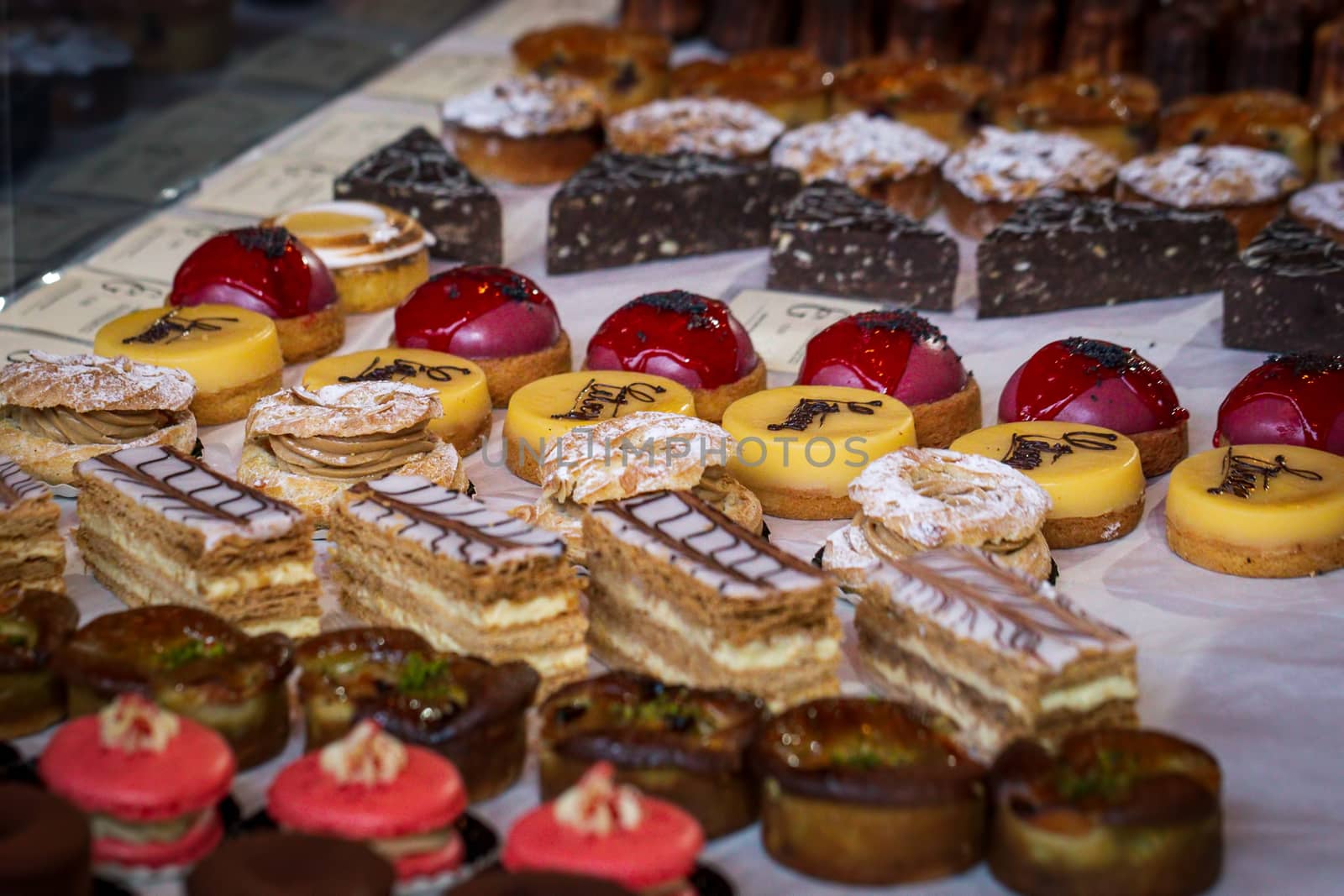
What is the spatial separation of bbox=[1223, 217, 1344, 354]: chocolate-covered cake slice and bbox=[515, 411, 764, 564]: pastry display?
1.97 m

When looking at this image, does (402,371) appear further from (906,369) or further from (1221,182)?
(1221,182)

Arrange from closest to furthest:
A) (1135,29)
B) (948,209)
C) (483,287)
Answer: (483,287) → (948,209) → (1135,29)

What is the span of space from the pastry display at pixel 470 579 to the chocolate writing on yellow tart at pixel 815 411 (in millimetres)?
980

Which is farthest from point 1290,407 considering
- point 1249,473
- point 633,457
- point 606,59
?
point 606,59

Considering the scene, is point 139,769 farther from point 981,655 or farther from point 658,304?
point 658,304

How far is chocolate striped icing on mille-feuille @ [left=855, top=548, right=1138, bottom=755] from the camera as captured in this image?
3137 mm

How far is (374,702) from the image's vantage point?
3117 mm

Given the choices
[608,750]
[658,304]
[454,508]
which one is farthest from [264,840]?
[658,304]

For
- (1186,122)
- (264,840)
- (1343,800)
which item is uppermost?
(1186,122)

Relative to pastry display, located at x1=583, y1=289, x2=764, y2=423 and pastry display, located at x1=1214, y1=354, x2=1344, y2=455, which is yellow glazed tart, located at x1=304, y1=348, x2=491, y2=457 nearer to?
pastry display, located at x1=583, y1=289, x2=764, y2=423

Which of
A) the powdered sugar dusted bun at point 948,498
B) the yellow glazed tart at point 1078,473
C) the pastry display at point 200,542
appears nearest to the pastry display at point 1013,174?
the yellow glazed tart at point 1078,473

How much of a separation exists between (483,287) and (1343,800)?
2.84 metres

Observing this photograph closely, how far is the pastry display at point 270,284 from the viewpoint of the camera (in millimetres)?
5172

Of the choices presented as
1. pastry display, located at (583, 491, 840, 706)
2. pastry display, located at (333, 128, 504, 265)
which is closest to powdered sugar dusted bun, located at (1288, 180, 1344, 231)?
pastry display, located at (333, 128, 504, 265)
